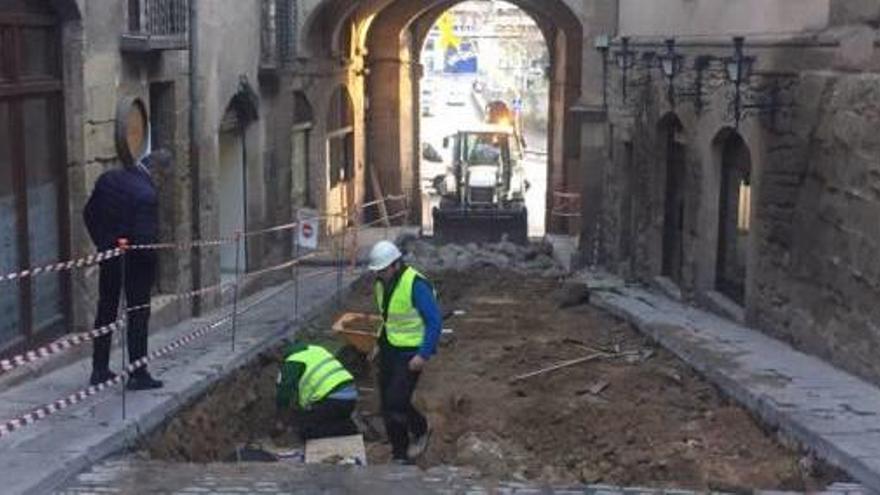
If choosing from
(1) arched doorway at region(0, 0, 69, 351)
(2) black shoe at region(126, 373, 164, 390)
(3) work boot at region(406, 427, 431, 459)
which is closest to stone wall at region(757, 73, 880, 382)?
(3) work boot at region(406, 427, 431, 459)

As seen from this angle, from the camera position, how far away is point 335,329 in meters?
11.2

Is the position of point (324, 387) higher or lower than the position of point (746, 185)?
lower

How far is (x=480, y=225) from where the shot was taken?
26.8 m

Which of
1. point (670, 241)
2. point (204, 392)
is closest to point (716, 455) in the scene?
point (204, 392)

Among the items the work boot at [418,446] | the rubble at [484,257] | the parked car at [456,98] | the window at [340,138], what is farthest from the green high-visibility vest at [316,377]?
the parked car at [456,98]

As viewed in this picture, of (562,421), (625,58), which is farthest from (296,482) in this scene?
(625,58)

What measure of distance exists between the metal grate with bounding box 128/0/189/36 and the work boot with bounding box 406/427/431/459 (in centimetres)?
537

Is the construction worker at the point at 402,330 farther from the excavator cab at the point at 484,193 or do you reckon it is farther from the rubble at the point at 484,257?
the excavator cab at the point at 484,193

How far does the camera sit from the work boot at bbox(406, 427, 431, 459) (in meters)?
7.98

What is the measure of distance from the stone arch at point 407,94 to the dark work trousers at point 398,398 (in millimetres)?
19084

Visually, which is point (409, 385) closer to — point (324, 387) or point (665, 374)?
point (324, 387)

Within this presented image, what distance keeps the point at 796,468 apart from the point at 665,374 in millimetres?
3204

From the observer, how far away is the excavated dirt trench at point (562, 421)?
24.4 feet

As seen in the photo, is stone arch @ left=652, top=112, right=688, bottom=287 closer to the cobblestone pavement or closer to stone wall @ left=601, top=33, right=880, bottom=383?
stone wall @ left=601, top=33, right=880, bottom=383
